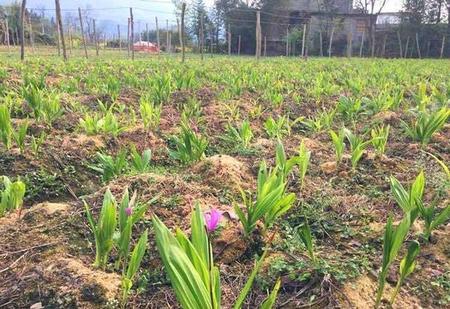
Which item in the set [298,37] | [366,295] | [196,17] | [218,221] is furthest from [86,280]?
[196,17]

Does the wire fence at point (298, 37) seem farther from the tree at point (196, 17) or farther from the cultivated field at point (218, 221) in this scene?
the cultivated field at point (218, 221)

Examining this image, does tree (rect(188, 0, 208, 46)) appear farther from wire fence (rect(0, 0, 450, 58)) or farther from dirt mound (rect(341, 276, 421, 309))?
dirt mound (rect(341, 276, 421, 309))

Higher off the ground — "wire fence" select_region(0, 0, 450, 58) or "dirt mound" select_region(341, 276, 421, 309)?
"wire fence" select_region(0, 0, 450, 58)

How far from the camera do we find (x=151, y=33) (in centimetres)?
5703

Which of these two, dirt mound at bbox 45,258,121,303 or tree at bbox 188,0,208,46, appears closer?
dirt mound at bbox 45,258,121,303

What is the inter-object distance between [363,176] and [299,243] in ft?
4.16

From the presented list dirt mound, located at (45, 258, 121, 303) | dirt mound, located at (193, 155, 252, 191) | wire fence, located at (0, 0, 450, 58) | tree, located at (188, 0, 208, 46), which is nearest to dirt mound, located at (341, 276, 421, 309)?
dirt mound, located at (45, 258, 121, 303)

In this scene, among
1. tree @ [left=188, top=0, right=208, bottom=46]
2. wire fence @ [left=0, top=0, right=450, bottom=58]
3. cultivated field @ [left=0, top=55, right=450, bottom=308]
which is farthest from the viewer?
tree @ [left=188, top=0, right=208, bottom=46]

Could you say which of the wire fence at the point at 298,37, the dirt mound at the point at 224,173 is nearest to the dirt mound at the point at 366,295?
the dirt mound at the point at 224,173

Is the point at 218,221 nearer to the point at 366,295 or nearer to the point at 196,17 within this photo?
the point at 366,295

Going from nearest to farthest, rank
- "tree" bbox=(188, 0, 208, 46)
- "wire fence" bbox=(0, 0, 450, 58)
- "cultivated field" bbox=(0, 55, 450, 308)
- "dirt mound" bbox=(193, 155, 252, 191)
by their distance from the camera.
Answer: "cultivated field" bbox=(0, 55, 450, 308) < "dirt mound" bbox=(193, 155, 252, 191) < "wire fence" bbox=(0, 0, 450, 58) < "tree" bbox=(188, 0, 208, 46)

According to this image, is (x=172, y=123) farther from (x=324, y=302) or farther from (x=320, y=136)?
(x=324, y=302)

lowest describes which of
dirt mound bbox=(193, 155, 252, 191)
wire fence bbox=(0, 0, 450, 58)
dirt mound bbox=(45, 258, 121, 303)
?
dirt mound bbox=(45, 258, 121, 303)

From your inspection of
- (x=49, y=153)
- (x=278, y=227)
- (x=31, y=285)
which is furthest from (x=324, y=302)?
(x=49, y=153)
